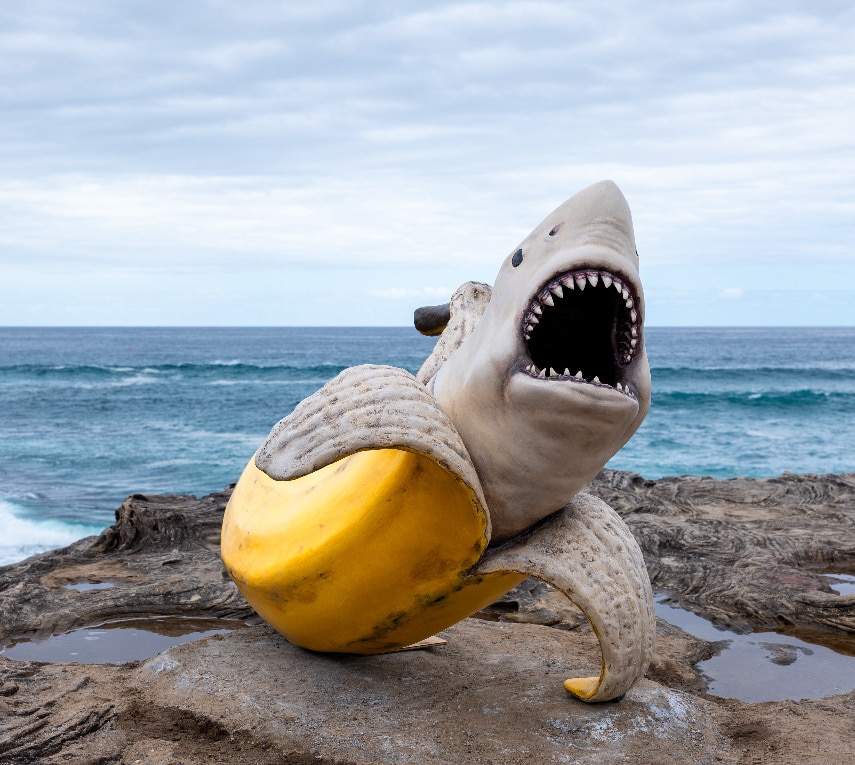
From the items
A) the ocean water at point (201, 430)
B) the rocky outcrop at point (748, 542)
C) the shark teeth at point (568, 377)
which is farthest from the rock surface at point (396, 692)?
the ocean water at point (201, 430)

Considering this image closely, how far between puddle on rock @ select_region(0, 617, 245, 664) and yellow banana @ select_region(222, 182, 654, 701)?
48.9 inches

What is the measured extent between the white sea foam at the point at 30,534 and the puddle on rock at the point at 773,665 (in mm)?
5916

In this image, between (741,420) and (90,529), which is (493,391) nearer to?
(90,529)

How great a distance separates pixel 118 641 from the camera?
181 inches

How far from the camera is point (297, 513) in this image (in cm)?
356

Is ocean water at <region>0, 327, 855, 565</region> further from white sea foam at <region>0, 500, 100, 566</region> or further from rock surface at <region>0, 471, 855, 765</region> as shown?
rock surface at <region>0, 471, 855, 765</region>

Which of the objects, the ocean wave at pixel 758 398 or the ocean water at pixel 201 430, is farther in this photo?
the ocean wave at pixel 758 398

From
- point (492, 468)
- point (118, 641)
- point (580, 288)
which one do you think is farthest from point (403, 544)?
point (118, 641)

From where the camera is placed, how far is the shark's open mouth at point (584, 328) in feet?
9.00

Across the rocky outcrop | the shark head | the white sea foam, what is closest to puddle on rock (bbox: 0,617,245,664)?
the shark head

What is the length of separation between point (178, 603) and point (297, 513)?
6.31 ft

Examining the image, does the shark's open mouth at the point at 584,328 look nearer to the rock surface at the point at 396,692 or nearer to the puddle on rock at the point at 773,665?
the rock surface at the point at 396,692

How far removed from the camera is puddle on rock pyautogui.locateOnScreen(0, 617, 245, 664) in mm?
4355

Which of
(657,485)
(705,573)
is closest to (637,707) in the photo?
(705,573)
